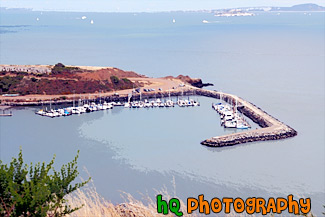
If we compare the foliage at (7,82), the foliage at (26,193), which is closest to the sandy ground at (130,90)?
the foliage at (7,82)

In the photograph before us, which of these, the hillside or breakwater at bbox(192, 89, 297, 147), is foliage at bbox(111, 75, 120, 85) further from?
breakwater at bbox(192, 89, 297, 147)

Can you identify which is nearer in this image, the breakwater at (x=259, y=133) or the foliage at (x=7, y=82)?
the breakwater at (x=259, y=133)

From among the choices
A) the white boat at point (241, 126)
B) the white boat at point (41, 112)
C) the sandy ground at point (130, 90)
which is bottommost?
the white boat at point (41, 112)

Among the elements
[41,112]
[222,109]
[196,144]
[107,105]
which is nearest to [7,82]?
[41,112]

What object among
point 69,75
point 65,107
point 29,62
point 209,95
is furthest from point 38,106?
point 29,62

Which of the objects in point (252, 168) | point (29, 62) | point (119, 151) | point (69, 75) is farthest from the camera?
point (29, 62)

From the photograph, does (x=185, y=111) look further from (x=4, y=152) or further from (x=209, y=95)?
(x=4, y=152)

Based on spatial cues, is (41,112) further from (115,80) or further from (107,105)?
(115,80)

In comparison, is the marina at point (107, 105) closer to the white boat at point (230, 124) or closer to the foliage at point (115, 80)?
the foliage at point (115, 80)
